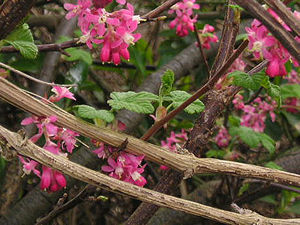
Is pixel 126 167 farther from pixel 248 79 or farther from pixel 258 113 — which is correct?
pixel 258 113

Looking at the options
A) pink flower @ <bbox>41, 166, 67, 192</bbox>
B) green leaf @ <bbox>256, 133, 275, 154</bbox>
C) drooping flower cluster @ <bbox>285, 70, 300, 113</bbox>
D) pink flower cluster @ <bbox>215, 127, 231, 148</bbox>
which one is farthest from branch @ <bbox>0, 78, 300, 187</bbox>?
drooping flower cluster @ <bbox>285, 70, 300, 113</bbox>

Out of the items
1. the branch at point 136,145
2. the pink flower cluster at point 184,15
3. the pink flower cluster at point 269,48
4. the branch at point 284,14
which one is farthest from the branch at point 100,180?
the pink flower cluster at point 184,15

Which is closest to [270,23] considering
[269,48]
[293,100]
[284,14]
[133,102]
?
[284,14]

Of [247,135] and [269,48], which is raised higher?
[269,48]

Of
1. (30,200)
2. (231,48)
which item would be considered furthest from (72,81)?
(231,48)

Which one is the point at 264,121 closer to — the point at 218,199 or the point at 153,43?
the point at 218,199

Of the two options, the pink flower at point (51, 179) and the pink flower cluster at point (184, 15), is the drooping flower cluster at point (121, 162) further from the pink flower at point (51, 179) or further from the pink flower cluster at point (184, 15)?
the pink flower cluster at point (184, 15)
